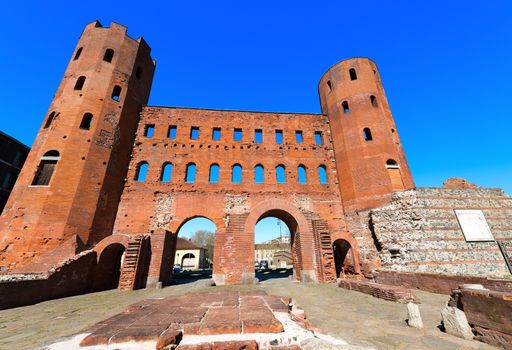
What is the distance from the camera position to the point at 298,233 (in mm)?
13281

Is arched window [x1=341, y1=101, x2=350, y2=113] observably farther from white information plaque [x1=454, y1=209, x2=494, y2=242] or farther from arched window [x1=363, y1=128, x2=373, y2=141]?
white information plaque [x1=454, y1=209, x2=494, y2=242]

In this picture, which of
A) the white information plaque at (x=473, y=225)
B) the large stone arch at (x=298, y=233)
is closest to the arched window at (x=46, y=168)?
the large stone arch at (x=298, y=233)

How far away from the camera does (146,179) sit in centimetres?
1484

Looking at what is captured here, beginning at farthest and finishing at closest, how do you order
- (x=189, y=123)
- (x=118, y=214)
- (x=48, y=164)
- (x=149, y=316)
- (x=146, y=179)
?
(x=189, y=123) < (x=146, y=179) < (x=118, y=214) < (x=48, y=164) < (x=149, y=316)

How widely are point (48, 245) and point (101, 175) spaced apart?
4252mm

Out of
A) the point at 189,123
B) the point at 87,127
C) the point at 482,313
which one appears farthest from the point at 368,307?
the point at 87,127

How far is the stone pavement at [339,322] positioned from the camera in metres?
3.69

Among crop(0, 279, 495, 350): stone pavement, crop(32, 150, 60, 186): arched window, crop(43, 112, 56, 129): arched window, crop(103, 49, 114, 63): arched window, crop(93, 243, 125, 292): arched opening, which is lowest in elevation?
crop(0, 279, 495, 350): stone pavement

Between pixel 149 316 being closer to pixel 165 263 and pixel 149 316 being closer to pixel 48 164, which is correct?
pixel 165 263

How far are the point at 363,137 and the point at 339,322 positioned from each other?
44.6 ft

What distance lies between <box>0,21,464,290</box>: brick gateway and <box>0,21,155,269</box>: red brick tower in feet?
0.21

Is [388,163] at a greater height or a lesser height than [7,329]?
greater

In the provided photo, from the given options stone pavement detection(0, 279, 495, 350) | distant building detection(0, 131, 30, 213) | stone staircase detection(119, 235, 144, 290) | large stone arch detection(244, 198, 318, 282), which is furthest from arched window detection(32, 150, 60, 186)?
distant building detection(0, 131, 30, 213)

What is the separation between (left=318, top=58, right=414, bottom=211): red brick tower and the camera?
1428 centimetres
